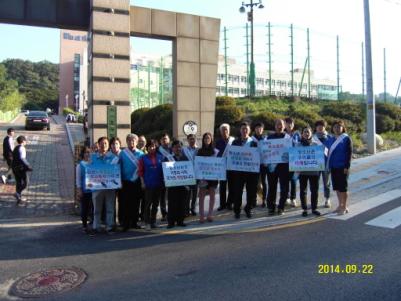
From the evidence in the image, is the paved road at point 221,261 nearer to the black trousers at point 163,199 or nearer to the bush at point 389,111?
the black trousers at point 163,199

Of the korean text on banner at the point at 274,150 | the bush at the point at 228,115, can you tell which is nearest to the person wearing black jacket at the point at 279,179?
the korean text on banner at the point at 274,150

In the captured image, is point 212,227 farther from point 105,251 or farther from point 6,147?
point 6,147

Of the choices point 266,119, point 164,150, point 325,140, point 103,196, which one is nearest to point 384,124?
point 266,119

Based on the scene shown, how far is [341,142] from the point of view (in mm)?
7988

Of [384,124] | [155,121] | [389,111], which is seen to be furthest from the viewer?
[389,111]

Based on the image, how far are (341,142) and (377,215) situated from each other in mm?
1501

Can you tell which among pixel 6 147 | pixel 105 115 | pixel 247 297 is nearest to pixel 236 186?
pixel 247 297

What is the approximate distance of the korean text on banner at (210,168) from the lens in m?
7.99

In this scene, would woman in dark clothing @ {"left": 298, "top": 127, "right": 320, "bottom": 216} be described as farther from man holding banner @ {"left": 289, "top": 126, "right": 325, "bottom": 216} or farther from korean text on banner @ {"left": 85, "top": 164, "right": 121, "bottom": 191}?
korean text on banner @ {"left": 85, "top": 164, "right": 121, "bottom": 191}

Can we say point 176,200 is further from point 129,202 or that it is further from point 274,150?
point 274,150

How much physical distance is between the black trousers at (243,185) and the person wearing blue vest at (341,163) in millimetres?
1509

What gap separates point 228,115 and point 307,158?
11219mm

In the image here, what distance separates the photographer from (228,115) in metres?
19.1

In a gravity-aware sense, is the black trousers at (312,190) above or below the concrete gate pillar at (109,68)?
below
